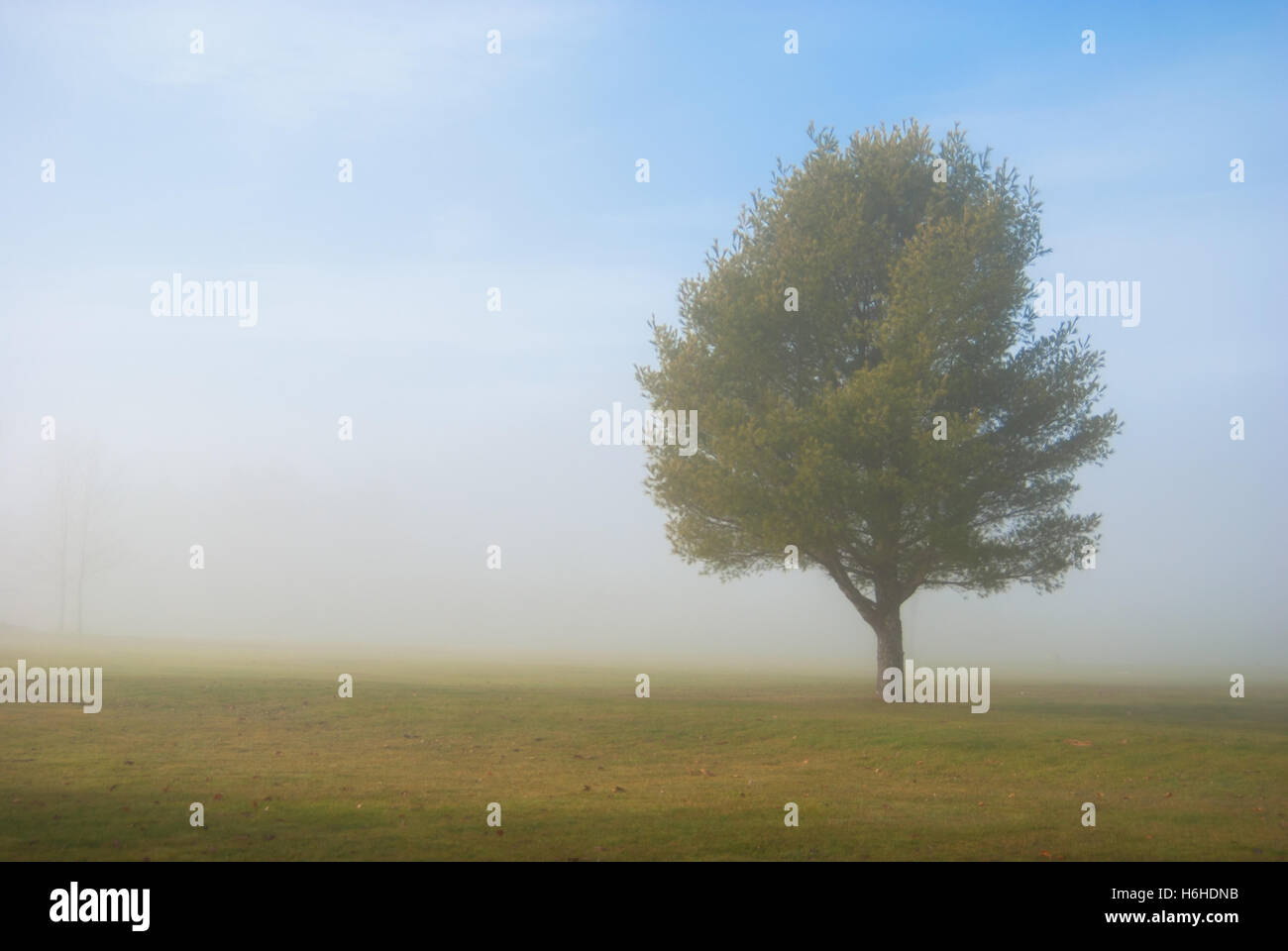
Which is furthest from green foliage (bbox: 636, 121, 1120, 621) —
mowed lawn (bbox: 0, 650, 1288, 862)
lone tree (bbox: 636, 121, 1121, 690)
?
mowed lawn (bbox: 0, 650, 1288, 862)

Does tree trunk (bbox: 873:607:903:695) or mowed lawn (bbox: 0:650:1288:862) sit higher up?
tree trunk (bbox: 873:607:903:695)

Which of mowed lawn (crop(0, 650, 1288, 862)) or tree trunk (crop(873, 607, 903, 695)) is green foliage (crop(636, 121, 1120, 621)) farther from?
mowed lawn (crop(0, 650, 1288, 862))

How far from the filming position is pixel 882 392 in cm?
3350

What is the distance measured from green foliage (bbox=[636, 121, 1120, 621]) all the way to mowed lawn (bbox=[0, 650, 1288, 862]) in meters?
6.12

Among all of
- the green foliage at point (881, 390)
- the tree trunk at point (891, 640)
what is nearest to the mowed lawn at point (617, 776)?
the tree trunk at point (891, 640)

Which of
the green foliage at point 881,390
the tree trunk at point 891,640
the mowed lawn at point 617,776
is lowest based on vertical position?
the mowed lawn at point 617,776

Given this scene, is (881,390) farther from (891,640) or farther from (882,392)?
(891,640)

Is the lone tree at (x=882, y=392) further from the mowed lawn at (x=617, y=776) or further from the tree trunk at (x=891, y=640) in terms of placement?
the mowed lawn at (x=617, y=776)

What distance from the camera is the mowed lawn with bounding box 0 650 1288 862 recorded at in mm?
17359

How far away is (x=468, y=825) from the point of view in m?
18.3

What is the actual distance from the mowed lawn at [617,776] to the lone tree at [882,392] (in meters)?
6.07

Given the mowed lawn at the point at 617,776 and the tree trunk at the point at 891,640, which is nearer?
the mowed lawn at the point at 617,776

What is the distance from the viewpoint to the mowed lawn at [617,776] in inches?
683

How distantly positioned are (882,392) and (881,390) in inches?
3.0
